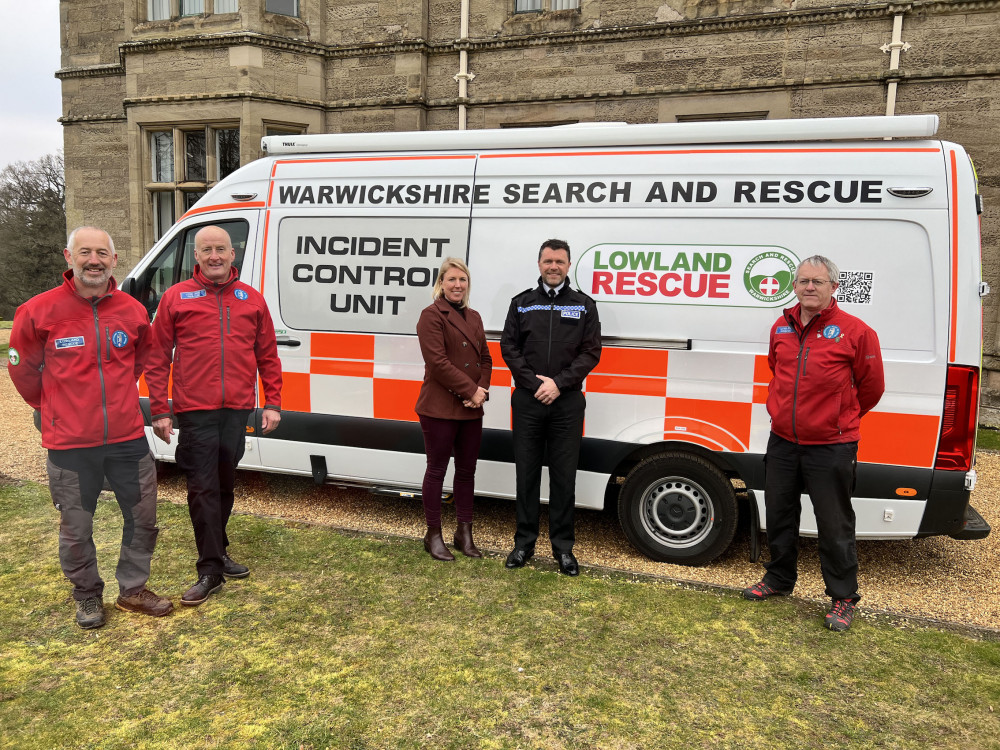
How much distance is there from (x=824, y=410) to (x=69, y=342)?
3376mm

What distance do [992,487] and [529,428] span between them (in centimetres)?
449

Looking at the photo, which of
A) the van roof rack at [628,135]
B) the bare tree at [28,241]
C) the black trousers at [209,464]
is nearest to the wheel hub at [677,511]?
the van roof rack at [628,135]

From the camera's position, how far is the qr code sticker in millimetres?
3490

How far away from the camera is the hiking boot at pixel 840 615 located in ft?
10.5

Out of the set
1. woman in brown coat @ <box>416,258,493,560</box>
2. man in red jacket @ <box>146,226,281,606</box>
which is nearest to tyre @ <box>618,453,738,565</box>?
woman in brown coat @ <box>416,258,493,560</box>

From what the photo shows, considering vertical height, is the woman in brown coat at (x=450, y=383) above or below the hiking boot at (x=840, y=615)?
above

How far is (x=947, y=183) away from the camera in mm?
3377

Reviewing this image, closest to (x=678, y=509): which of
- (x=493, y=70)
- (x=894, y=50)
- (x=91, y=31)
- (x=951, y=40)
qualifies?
(x=894, y=50)

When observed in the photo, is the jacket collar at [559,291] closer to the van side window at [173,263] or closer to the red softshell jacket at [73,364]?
the red softshell jacket at [73,364]

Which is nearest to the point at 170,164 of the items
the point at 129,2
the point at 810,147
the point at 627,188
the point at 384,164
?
the point at 129,2

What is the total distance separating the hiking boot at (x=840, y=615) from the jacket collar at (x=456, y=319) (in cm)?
223

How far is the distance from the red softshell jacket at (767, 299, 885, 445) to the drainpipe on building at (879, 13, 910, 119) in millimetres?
5785

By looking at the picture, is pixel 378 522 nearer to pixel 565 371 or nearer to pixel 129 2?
pixel 565 371

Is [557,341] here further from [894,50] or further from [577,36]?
[894,50]
